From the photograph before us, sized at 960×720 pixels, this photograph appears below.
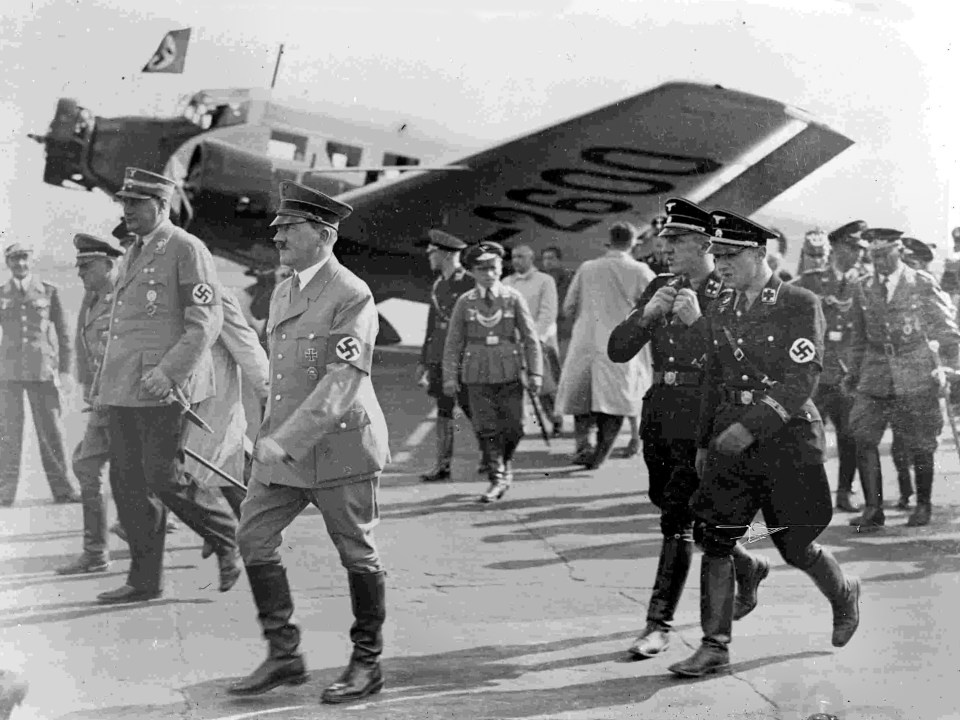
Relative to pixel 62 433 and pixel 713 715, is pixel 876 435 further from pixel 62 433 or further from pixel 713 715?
pixel 62 433

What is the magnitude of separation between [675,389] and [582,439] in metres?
3.58

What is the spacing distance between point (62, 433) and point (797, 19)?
4.62m

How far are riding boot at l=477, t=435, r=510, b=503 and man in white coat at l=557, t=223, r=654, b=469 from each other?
2.06 ft

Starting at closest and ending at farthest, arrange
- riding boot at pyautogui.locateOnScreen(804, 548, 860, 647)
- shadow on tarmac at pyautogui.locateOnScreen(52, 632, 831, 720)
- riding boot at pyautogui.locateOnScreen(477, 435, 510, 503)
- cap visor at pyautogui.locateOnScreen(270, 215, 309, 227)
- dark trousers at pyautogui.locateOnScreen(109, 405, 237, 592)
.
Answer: shadow on tarmac at pyautogui.locateOnScreen(52, 632, 831, 720) → cap visor at pyautogui.locateOnScreen(270, 215, 309, 227) → riding boot at pyautogui.locateOnScreen(804, 548, 860, 647) → dark trousers at pyautogui.locateOnScreen(109, 405, 237, 592) → riding boot at pyautogui.locateOnScreen(477, 435, 510, 503)

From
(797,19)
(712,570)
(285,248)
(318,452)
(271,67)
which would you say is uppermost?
(797,19)

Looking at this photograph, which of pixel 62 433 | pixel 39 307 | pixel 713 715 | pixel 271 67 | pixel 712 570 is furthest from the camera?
pixel 62 433

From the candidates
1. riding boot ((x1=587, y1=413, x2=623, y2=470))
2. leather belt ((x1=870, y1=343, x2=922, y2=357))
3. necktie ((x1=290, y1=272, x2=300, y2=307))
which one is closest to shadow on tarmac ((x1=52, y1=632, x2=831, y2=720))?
necktie ((x1=290, y1=272, x2=300, y2=307))

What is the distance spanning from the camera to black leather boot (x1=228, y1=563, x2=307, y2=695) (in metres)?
4.38

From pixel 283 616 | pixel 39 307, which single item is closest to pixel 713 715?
pixel 283 616

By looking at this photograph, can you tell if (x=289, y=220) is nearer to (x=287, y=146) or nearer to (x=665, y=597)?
(x=665, y=597)

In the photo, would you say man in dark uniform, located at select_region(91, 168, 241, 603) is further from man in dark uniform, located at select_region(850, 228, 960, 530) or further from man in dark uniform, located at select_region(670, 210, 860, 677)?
man in dark uniform, located at select_region(850, 228, 960, 530)

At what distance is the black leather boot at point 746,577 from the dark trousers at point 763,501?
27 centimetres

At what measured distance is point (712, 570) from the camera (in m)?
4.71

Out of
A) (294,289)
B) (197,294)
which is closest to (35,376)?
(197,294)
